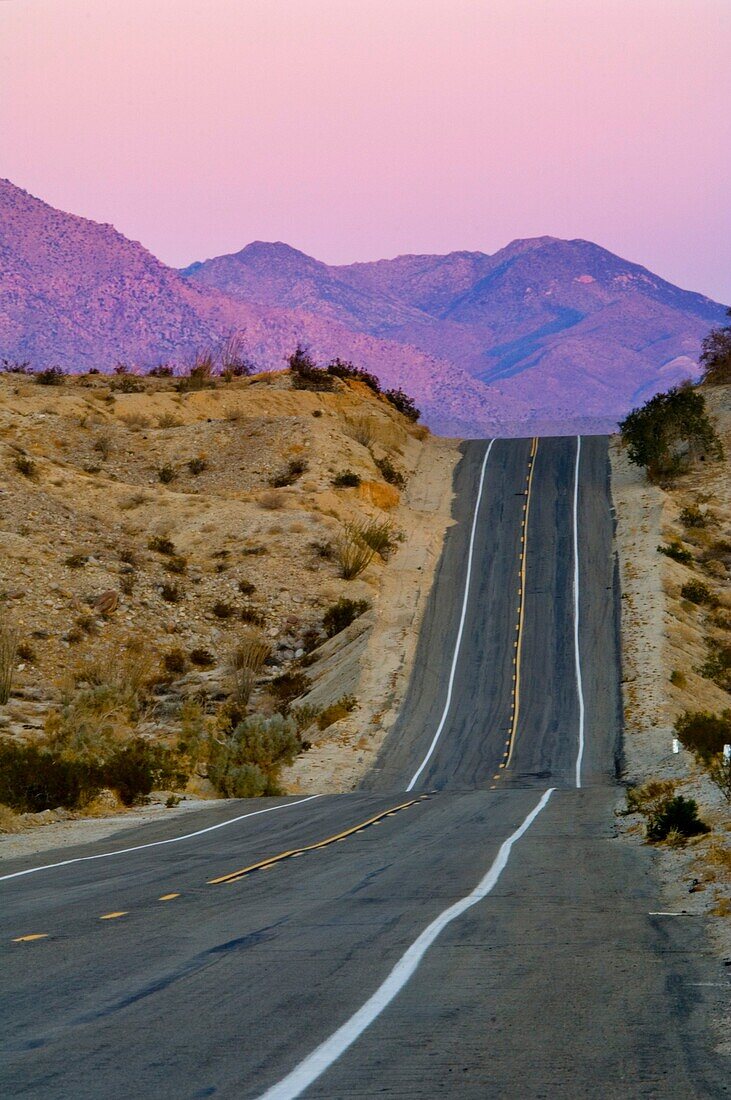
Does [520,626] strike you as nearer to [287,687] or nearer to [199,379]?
[287,687]

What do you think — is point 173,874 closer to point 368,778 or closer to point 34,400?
point 368,778

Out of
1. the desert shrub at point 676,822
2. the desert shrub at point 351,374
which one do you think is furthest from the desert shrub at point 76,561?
the desert shrub at point 351,374

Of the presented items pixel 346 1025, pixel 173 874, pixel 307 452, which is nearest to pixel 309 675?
pixel 307 452

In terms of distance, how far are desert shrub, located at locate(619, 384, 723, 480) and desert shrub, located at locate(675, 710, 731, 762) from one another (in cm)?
3031

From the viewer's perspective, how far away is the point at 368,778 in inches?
1202

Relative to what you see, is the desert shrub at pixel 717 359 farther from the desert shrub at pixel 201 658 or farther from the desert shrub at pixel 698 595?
the desert shrub at pixel 201 658

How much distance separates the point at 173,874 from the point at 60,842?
4.81 metres

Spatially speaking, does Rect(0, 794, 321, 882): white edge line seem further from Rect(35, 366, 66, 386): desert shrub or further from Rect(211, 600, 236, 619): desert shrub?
Rect(35, 366, 66, 386): desert shrub

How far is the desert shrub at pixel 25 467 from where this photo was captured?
50.8 meters

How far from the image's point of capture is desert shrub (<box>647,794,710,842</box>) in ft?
47.8

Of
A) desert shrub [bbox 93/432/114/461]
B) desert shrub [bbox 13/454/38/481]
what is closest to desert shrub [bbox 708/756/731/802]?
desert shrub [bbox 13/454/38/481]

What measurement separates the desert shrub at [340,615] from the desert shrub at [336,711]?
22.4 feet

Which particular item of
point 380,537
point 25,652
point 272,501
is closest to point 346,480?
point 272,501

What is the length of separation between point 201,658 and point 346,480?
19122mm
